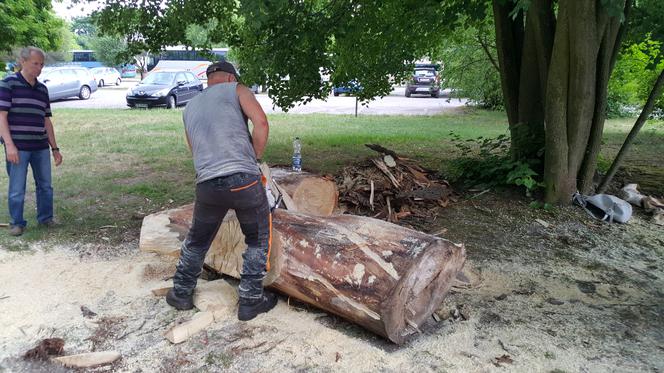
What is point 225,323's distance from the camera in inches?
137

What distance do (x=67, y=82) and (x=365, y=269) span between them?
870 inches

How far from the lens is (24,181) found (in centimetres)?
493

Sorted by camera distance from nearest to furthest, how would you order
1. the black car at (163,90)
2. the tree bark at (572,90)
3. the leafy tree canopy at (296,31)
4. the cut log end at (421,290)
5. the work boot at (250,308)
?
the cut log end at (421,290)
the work boot at (250,308)
the tree bark at (572,90)
the leafy tree canopy at (296,31)
the black car at (163,90)

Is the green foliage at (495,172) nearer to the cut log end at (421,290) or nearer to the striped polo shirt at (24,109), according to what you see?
the cut log end at (421,290)

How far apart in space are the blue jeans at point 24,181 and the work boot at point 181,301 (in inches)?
94.7

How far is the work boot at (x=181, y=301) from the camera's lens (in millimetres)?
3592

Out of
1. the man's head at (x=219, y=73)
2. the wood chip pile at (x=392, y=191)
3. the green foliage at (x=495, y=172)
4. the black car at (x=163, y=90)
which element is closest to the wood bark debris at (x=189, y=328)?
the man's head at (x=219, y=73)

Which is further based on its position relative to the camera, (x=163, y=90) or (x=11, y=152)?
(x=163, y=90)

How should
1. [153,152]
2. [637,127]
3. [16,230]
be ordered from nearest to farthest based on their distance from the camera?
[16,230], [637,127], [153,152]

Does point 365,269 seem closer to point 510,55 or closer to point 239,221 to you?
point 239,221

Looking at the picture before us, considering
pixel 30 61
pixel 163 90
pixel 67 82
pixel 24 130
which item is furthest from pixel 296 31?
pixel 67 82

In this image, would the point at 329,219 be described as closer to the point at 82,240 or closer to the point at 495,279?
the point at 495,279

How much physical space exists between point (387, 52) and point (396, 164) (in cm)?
212

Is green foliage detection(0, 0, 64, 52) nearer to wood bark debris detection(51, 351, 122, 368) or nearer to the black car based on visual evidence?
the black car
